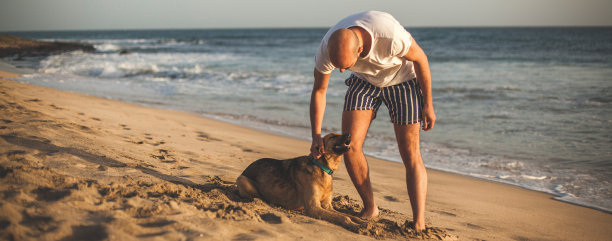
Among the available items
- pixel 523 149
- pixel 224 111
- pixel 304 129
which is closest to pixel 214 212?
pixel 304 129

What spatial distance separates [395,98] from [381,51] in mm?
493

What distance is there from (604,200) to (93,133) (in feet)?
22.3

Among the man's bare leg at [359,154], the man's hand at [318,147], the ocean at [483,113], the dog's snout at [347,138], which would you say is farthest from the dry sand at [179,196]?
the ocean at [483,113]

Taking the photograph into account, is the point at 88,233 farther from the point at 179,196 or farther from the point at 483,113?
the point at 483,113

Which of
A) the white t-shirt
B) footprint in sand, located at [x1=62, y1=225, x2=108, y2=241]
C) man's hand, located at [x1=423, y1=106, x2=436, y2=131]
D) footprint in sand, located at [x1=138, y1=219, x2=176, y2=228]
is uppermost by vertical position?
the white t-shirt

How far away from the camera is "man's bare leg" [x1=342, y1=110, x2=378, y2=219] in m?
3.57

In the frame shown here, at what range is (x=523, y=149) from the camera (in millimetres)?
7273

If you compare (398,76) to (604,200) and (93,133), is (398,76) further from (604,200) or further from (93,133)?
(93,133)

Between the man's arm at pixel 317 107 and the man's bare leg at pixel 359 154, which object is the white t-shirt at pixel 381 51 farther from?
the man's bare leg at pixel 359 154

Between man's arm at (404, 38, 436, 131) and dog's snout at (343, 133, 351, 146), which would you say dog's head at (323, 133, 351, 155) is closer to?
dog's snout at (343, 133, 351, 146)

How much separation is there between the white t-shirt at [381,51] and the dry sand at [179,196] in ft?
4.29

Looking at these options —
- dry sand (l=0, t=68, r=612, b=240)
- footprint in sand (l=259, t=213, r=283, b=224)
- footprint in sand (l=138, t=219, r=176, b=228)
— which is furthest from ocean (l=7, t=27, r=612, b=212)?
footprint in sand (l=138, t=219, r=176, b=228)

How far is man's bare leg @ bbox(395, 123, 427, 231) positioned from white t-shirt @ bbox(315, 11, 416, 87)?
45 cm

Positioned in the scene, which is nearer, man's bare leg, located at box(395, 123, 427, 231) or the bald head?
the bald head
